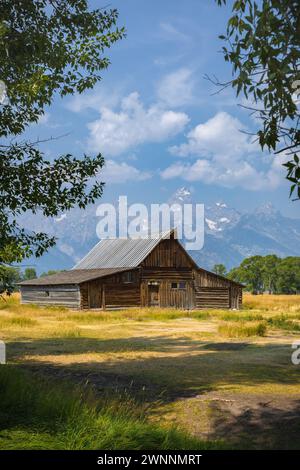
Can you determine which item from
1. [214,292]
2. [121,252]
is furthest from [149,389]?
[121,252]

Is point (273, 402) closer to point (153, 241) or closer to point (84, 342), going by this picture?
point (84, 342)

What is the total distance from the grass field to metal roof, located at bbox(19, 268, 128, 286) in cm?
2006

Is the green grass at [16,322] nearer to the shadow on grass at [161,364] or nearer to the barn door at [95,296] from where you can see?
the shadow on grass at [161,364]

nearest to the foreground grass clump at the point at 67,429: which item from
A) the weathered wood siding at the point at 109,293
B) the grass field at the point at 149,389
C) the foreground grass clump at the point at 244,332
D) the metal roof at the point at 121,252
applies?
the grass field at the point at 149,389

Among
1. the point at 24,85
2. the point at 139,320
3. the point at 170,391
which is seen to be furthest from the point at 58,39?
the point at 139,320

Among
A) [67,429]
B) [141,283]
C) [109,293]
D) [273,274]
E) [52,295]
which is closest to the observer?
[67,429]

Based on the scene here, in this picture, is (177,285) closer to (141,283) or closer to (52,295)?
(141,283)

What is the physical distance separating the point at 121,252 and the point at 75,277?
509 cm

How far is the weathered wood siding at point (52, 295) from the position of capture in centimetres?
4503

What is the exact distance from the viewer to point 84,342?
2027cm

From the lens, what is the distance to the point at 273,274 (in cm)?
13088

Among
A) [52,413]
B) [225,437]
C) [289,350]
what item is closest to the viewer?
[52,413]

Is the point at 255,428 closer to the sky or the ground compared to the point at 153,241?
closer to the ground
